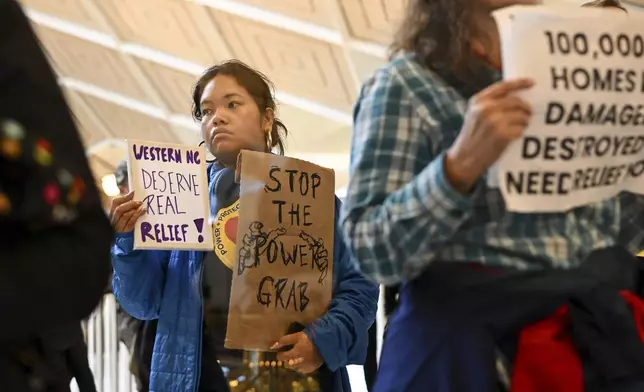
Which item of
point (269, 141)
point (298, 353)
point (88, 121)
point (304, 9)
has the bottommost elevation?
point (298, 353)

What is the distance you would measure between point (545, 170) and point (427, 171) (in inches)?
5.7

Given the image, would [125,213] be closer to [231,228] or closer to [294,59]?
[231,228]

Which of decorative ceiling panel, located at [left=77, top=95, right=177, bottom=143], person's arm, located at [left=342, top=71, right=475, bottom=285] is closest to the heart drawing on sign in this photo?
person's arm, located at [left=342, top=71, right=475, bottom=285]

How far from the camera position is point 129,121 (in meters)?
6.65

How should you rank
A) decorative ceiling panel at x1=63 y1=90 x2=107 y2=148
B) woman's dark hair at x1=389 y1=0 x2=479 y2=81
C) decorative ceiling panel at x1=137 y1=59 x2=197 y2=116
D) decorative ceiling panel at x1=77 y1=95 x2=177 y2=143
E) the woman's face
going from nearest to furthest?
woman's dark hair at x1=389 y1=0 x2=479 y2=81
the woman's face
decorative ceiling panel at x1=137 y1=59 x2=197 y2=116
decorative ceiling panel at x1=77 y1=95 x2=177 y2=143
decorative ceiling panel at x1=63 y1=90 x2=107 y2=148

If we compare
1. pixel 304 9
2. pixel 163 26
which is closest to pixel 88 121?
pixel 163 26

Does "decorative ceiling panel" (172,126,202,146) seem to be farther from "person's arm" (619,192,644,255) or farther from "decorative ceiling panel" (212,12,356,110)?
"person's arm" (619,192,644,255)

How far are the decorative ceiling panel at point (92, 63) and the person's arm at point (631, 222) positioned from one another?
498 cm

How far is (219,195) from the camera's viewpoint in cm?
186

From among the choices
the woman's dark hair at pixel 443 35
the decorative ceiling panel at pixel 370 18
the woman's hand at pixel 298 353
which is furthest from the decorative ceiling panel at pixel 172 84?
the woman's dark hair at pixel 443 35

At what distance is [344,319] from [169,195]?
464 mm

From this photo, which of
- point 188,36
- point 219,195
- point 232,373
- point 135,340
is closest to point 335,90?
point 188,36

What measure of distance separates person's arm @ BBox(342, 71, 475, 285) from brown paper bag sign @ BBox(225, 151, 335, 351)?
60cm

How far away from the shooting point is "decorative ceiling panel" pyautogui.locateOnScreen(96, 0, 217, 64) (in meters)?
4.89
